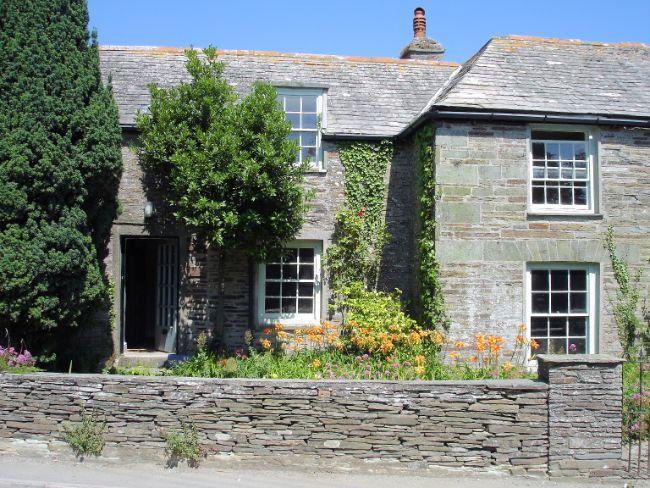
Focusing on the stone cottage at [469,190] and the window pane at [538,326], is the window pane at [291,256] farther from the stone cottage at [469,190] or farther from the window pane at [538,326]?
the window pane at [538,326]

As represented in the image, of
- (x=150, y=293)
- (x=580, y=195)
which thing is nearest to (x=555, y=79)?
(x=580, y=195)

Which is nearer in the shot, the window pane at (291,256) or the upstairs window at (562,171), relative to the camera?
the upstairs window at (562,171)

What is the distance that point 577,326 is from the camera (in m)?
11.3

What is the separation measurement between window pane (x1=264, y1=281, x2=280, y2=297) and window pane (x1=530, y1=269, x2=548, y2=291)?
15.7 feet

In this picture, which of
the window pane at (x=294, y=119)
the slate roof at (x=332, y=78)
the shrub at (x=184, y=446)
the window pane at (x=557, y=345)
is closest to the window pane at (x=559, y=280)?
the window pane at (x=557, y=345)

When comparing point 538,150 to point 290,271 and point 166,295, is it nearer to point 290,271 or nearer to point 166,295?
point 290,271

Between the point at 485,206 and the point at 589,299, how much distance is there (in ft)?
8.35

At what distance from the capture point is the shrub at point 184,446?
23.5 feet

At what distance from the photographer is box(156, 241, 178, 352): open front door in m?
12.9

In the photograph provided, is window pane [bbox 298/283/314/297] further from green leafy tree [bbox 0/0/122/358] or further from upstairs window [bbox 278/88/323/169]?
green leafy tree [bbox 0/0/122/358]

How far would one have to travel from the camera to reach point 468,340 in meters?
10.7

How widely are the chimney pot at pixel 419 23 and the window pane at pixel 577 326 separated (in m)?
9.08

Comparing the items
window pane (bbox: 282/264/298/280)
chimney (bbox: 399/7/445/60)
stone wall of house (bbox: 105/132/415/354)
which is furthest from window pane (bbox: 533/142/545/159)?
chimney (bbox: 399/7/445/60)

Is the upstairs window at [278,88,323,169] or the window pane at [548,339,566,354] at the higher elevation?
the upstairs window at [278,88,323,169]
